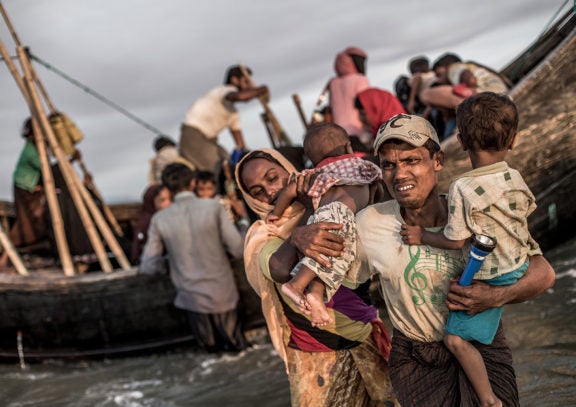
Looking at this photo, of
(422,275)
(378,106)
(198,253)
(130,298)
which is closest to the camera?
(422,275)

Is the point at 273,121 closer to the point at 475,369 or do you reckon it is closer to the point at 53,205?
the point at 53,205

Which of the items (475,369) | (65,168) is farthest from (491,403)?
(65,168)

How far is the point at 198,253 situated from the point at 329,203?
266 centimetres

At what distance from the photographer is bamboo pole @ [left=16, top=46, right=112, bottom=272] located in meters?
5.80

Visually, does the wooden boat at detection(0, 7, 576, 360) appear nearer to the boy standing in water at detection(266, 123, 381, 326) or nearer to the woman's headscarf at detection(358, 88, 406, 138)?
the woman's headscarf at detection(358, 88, 406, 138)

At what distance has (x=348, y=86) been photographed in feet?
17.6

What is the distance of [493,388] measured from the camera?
179cm

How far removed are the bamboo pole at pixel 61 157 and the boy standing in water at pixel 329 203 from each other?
394cm

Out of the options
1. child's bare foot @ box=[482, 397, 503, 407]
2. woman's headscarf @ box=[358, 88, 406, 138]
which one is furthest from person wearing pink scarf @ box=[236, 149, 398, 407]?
woman's headscarf @ box=[358, 88, 406, 138]

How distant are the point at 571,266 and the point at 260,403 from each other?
2644mm

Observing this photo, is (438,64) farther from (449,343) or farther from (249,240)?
(449,343)

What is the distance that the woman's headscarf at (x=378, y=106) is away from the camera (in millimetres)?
4215

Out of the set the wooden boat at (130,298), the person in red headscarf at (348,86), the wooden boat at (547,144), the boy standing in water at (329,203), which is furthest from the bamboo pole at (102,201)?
the boy standing in water at (329,203)

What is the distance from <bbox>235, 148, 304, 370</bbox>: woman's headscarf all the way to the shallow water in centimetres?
141
